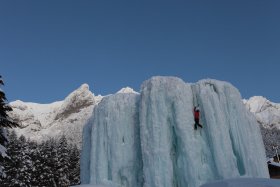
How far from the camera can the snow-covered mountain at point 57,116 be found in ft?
448

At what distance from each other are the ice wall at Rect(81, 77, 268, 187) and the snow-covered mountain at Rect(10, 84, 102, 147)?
322 feet

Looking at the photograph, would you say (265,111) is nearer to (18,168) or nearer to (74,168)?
(74,168)

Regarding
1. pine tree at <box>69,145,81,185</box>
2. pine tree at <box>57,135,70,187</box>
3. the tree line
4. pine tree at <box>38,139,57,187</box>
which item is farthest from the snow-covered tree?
pine tree at <box>69,145,81,185</box>

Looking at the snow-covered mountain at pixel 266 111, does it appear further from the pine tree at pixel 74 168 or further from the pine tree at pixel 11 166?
the pine tree at pixel 11 166

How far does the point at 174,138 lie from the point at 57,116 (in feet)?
471

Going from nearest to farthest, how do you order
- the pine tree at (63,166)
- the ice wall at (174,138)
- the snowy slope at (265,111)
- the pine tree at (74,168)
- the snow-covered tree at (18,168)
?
the ice wall at (174,138)
the snow-covered tree at (18,168)
the pine tree at (63,166)
the pine tree at (74,168)
the snowy slope at (265,111)

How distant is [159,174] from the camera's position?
22703 mm

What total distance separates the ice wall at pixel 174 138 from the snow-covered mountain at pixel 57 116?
9827 cm

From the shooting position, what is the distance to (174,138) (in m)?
24.2

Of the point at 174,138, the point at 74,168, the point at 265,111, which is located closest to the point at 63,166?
the point at 74,168

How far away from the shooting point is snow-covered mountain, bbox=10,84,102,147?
13645 centimetres

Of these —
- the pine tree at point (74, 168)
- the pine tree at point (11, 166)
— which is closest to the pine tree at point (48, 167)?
the pine tree at point (11, 166)

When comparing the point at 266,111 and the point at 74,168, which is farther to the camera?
the point at 266,111

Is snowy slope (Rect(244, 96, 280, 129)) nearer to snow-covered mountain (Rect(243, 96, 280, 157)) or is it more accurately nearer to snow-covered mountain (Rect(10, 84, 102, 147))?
snow-covered mountain (Rect(243, 96, 280, 157))
